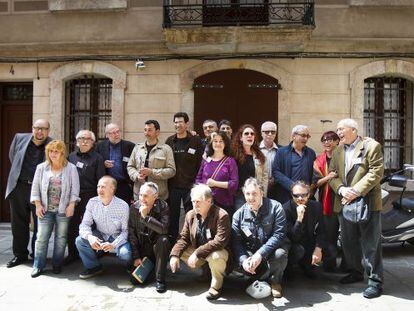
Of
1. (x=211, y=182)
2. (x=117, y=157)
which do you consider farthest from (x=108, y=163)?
(x=211, y=182)

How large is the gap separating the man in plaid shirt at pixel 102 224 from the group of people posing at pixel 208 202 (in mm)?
12

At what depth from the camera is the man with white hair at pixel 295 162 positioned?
5.45 m

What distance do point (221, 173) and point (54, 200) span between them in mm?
2138

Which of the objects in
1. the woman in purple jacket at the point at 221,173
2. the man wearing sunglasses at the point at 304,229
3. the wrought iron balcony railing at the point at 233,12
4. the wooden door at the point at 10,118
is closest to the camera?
the man wearing sunglasses at the point at 304,229

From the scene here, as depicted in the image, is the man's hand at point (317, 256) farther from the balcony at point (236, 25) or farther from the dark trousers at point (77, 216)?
the balcony at point (236, 25)

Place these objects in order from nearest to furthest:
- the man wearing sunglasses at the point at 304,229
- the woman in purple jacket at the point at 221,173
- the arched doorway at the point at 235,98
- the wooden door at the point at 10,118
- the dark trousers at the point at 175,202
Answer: the man wearing sunglasses at the point at 304,229
the woman in purple jacket at the point at 221,173
the dark trousers at the point at 175,202
the arched doorway at the point at 235,98
the wooden door at the point at 10,118

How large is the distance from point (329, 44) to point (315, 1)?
0.85 metres

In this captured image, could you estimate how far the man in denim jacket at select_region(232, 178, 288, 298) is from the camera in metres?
4.57

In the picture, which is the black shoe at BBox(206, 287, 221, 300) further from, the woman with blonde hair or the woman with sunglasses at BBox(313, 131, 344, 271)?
the woman with blonde hair

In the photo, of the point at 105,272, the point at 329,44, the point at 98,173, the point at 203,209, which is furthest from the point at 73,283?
the point at 329,44

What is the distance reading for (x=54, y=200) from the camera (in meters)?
5.35

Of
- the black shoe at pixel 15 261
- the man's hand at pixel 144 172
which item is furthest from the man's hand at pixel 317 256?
the black shoe at pixel 15 261

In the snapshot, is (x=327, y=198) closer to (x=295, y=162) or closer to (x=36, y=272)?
(x=295, y=162)

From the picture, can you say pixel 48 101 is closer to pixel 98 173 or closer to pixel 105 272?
pixel 98 173
